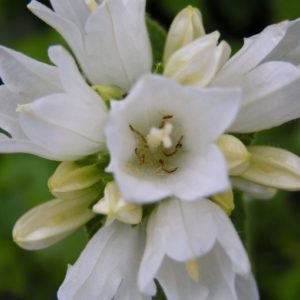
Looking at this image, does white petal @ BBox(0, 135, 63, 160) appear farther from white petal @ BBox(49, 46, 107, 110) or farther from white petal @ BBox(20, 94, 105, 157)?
white petal @ BBox(49, 46, 107, 110)

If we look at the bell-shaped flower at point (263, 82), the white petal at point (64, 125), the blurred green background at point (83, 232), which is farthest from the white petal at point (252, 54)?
the blurred green background at point (83, 232)

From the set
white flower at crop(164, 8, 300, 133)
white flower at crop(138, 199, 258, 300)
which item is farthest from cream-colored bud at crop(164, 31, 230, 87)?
white flower at crop(138, 199, 258, 300)

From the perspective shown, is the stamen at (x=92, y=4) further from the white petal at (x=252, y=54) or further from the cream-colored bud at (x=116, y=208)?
the cream-colored bud at (x=116, y=208)

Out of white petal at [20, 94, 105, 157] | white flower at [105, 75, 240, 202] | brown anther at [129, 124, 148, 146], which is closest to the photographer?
white flower at [105, 75, 240, 202]

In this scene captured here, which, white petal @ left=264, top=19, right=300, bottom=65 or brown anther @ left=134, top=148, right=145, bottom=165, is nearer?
brown anther @ left=134, top=148, right=145, bottom=165

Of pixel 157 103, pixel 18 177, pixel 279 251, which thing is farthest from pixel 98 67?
pixel 279 251

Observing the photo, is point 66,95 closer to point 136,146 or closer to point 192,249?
point 136,146
